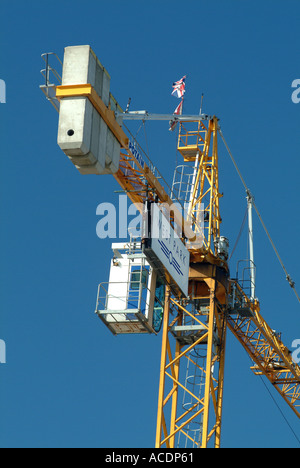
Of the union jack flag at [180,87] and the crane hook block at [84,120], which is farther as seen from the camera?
the union jack flag at [180,87]

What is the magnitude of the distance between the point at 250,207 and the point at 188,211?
32.8 feet

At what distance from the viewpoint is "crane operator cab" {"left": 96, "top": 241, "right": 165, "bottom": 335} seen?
66.4 metres

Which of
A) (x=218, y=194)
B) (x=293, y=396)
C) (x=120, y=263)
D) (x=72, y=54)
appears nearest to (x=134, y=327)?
(x=120, y=263)

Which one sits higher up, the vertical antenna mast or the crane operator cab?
the vertical antenna mast

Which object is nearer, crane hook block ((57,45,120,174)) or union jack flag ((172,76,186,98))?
crane hook block ((57,45,120,174))

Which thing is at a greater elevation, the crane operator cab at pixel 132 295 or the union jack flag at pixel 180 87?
the union jack flag at pixel 180 87

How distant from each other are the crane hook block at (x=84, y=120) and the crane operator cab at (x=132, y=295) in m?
8.42

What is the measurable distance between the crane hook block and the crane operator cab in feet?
27.6

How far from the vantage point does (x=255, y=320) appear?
76.1m

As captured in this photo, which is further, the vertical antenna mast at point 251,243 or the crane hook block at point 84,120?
the vertical antenna mast at point 251,243

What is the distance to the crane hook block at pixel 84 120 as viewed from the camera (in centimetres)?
5594
